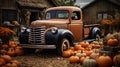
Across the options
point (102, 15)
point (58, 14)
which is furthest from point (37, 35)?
point (102, 15)

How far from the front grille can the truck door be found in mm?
1812

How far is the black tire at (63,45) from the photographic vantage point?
1183 cm

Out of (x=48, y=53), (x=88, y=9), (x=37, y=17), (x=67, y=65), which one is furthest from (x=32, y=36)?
(x=88, y=9)

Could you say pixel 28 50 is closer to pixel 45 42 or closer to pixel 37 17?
pixel 45 42

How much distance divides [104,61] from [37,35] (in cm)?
401

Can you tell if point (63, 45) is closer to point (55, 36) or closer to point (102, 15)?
point (55, 36)

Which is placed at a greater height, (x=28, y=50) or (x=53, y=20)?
(x=53, y=20)

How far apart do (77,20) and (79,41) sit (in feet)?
3.51

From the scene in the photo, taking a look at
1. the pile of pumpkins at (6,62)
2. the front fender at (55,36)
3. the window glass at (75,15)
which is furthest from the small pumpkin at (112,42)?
the window glass at (75,15)

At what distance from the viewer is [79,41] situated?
46.6 feet

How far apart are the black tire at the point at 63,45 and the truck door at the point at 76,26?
3.62 ft

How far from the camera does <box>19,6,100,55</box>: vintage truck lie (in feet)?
38.8

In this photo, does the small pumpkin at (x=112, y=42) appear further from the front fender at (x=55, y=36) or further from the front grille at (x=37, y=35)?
the front grille at (x=37, y=35)

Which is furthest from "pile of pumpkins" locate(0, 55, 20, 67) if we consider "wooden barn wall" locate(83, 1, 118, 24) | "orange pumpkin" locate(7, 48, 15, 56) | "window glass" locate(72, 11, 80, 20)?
"wooden barn wall" locate(83, 1, 118, 24)
